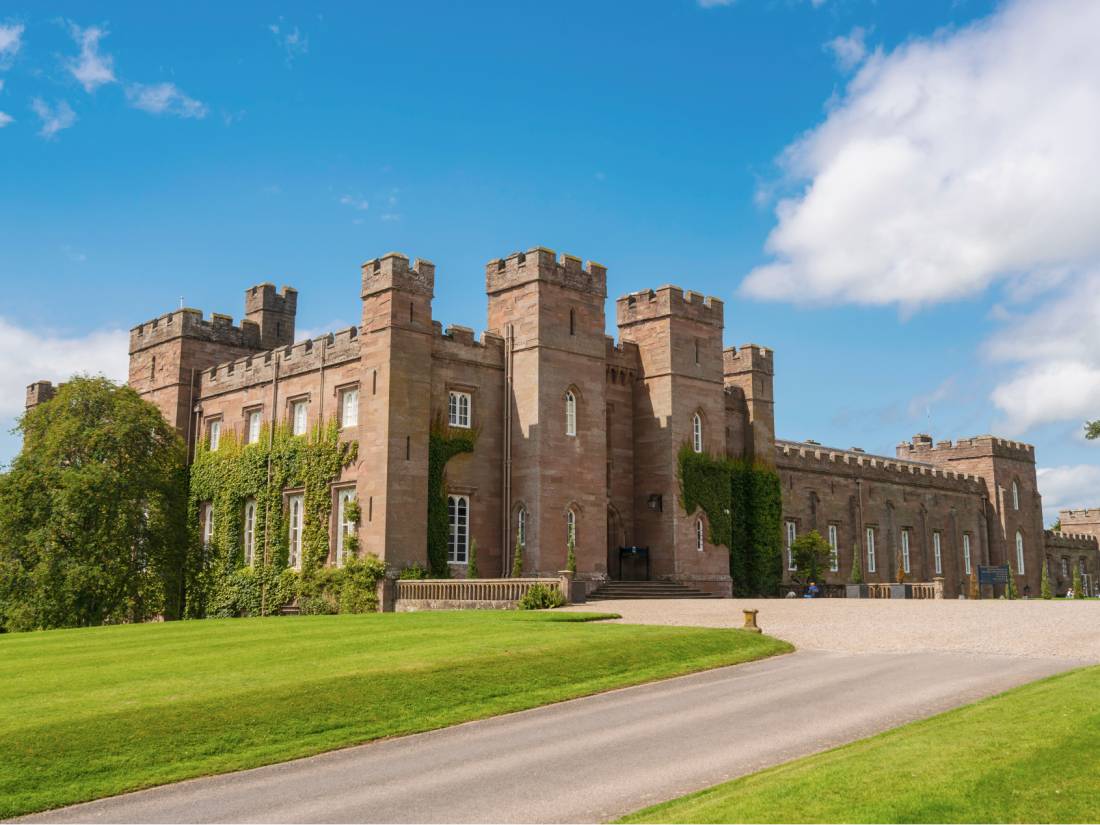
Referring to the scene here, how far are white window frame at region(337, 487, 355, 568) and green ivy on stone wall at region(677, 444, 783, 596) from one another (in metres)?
13.3

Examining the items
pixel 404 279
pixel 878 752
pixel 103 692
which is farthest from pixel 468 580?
pixel 878 752

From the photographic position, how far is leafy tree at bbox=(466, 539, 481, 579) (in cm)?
3428

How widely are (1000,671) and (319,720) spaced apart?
35.6 ft

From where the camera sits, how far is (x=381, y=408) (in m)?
33.8

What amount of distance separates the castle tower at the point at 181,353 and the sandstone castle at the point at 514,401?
8 cm

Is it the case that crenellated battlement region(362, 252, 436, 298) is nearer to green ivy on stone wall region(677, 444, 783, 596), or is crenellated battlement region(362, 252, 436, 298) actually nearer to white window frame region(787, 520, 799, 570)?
green ivy on stone wall region(677, 444, 783, 596)

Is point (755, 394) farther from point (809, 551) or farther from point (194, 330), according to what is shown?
point (194, 330)

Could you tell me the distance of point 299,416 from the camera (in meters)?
38.2

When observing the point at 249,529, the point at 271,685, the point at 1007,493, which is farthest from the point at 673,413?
the point at 1007,493

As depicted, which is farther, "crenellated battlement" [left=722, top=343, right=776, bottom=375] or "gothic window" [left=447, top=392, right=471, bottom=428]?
"crenellated battlement" [left=722, top=343, right=776, bottom=375]

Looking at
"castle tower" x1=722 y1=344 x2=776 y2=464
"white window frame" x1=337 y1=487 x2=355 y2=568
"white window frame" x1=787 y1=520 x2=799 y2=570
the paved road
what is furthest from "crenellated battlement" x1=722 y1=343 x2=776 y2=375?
the paved road

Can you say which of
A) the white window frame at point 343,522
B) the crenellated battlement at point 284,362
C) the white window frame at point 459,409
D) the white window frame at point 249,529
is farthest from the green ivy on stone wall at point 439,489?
the white window frame at point 249,529

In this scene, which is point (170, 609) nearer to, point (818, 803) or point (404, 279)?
point (404, 279)

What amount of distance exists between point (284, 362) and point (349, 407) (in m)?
4.63
